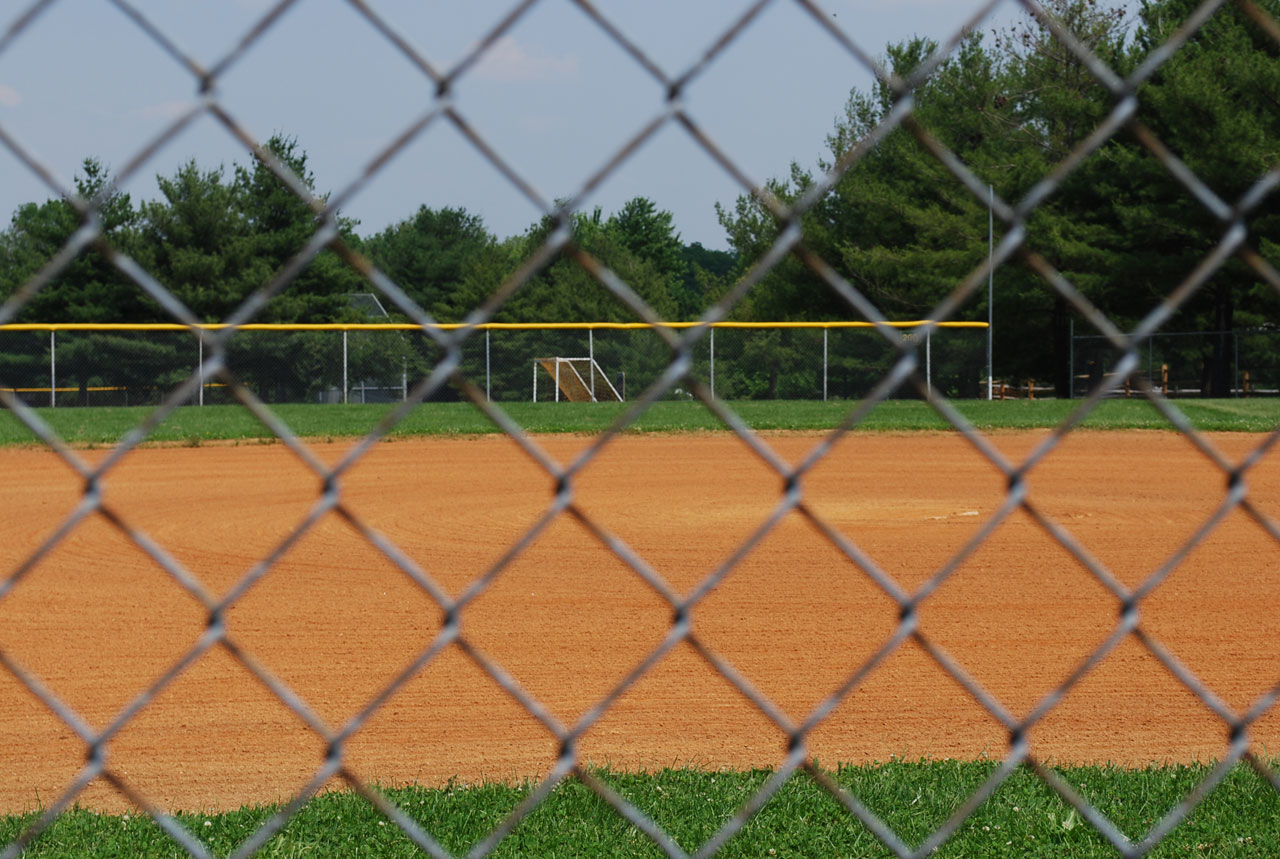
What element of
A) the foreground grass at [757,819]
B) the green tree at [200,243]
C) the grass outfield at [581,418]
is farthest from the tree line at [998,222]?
the foreground grass at [757,819]

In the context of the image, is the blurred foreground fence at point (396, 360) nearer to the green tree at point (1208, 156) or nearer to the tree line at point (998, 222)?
the tree line at point (998, 222)

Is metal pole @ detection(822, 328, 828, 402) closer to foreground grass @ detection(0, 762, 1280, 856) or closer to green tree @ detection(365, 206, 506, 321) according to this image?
foreground grass @ detection(0, 762, 1280, 856)

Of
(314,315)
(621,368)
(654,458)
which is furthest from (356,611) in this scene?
(314,315)

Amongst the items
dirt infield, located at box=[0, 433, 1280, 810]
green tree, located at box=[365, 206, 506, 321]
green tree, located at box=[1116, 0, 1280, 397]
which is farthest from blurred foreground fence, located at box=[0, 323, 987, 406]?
green tree, located at box=[365, 206, 506, 321]

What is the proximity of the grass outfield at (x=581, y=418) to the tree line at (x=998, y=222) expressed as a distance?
2.69 metres

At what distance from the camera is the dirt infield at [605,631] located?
4359 millimetres

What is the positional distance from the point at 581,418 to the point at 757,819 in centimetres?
1453

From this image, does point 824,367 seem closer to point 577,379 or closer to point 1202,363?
point 577,379

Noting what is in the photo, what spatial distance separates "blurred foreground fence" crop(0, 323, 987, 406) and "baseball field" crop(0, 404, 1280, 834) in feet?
36.7

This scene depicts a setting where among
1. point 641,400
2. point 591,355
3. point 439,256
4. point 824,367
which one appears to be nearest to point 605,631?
point 641,400

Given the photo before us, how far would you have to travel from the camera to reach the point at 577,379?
23297 millimetres

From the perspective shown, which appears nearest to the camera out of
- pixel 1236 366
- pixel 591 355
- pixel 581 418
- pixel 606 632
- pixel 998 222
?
pixel 606 632

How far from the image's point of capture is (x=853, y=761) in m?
4.24

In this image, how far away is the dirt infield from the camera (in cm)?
436
